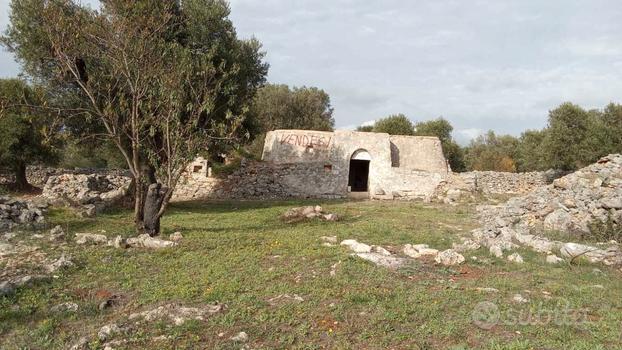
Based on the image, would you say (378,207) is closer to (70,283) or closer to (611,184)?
(611,184)

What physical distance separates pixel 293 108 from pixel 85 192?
30.6 meters

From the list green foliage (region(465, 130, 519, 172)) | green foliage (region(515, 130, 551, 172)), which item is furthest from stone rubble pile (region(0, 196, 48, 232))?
green foliage (region(465, 130, 519, 172))

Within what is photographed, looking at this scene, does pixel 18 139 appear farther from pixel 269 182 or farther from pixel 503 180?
pixel 503 180

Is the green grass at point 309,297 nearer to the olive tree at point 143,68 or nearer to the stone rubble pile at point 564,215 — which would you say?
the stone rubble pile at point 564,215

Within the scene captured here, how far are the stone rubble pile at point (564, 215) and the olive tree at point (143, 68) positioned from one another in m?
7.61

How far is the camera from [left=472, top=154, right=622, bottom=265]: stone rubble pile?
9989mm

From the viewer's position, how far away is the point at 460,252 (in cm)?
1016

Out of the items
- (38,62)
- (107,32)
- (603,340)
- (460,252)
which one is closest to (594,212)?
(460,252)

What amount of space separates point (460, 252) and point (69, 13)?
13977 mm

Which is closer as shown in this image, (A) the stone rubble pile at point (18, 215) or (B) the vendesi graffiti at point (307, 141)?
(A) the stone rubble pile at point (18, 215)

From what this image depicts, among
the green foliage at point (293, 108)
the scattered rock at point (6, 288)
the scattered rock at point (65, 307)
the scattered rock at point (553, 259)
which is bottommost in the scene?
the scattered rock at point (65, 307)

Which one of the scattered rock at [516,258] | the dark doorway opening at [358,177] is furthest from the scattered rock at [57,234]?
the dark doorway opening at [358,177]

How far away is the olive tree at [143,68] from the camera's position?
1195 cm

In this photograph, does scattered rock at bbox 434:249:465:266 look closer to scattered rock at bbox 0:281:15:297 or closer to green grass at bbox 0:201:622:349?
green grass at bbox 0:201:622:349
